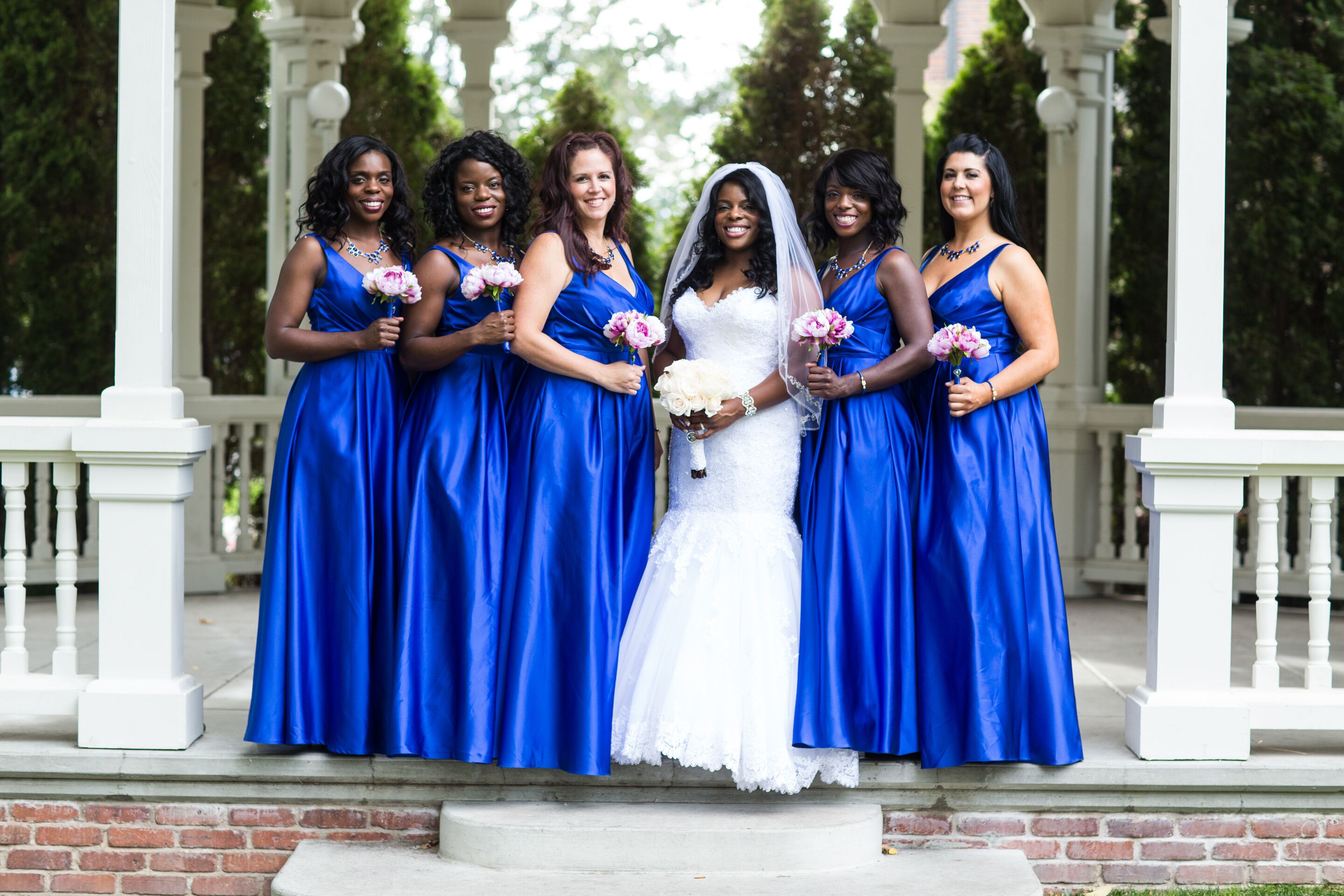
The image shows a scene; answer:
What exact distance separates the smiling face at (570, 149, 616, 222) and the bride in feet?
0.97

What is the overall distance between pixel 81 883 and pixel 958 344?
3183 millimetres

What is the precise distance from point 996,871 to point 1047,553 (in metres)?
0.95

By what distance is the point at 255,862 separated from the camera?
4465mm

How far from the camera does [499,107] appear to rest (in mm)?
19984

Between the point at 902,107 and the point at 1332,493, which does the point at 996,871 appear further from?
the point at 902,107

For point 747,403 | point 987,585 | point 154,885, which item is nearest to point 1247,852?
point 987,585

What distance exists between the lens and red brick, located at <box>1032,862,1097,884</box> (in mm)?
4449

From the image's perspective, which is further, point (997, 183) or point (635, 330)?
point (997, 183)

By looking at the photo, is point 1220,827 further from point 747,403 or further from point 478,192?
point 478,192

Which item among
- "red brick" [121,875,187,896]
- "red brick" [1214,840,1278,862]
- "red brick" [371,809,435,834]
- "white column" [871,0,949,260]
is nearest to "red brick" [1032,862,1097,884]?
"red brick" [1214,840,1278,862]

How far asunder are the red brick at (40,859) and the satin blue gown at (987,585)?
2705 millimetres

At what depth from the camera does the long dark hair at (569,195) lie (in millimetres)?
4258

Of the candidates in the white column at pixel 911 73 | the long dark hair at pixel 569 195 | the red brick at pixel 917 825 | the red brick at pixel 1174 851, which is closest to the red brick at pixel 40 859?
the long dark hair at pixel 569 195

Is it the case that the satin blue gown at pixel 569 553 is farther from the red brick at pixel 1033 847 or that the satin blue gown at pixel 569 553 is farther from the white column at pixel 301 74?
the white column at pixel 301 74
